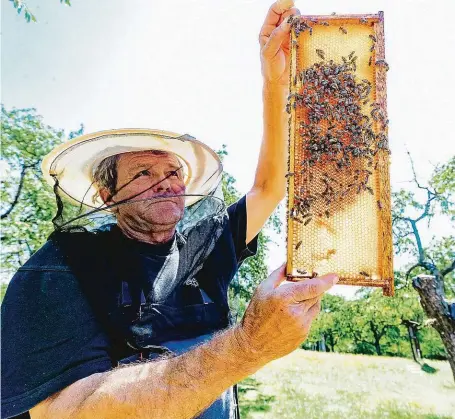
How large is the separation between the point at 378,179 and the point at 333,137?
0.36m

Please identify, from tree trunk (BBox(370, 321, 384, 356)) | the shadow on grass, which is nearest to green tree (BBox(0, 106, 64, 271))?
the shadow on grass

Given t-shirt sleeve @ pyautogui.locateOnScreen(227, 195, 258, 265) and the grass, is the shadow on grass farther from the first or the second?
t-shirt sleeve @ pyautogui.locateOnScreen(227, 195, 258, 265)

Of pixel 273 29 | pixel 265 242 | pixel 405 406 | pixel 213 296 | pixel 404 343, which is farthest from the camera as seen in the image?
pixel 404 343

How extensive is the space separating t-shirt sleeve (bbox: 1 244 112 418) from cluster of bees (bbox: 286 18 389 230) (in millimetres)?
1260

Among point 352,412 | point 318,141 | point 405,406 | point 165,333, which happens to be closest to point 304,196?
point 318,141

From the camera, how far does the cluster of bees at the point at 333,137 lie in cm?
237

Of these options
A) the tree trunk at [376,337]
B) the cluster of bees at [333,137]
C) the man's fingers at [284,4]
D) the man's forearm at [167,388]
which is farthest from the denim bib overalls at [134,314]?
the tree trunk at [376,337]

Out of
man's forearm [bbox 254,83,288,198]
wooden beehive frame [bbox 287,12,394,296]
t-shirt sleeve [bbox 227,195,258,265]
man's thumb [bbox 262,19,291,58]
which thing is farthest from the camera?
t-shirt sleeve [bbox 227,195,258,265]

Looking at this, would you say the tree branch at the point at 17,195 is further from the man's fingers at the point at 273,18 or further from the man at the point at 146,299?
the man's fingers at the point at 273,18

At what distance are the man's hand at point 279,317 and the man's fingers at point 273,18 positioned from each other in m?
1.89

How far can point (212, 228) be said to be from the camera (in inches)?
124

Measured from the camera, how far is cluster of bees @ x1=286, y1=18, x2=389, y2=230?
237 centimetres

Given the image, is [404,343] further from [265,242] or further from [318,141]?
[318,141]

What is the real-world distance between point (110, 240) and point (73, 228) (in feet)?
0.79
